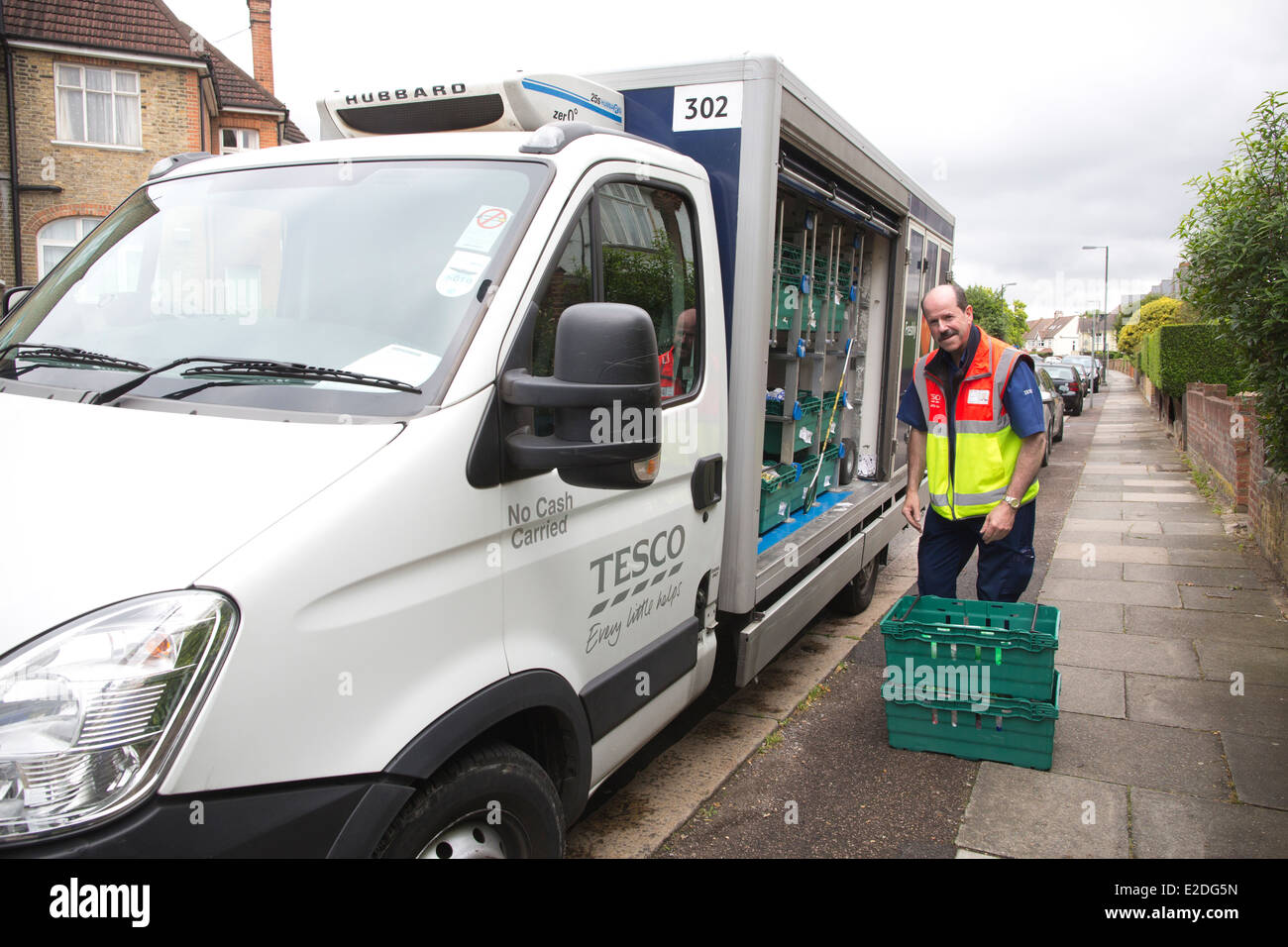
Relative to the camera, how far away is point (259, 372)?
2285 millimetres

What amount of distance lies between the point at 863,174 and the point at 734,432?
95.1 inches

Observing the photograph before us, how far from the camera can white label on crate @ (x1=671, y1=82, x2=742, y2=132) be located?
144 inches

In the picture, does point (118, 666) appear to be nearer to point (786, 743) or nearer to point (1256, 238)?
point (786, 743)

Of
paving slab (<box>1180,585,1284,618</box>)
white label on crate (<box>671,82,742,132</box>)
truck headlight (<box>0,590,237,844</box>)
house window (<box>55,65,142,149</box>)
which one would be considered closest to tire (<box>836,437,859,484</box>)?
paving slab (<box>1180,585,1284,618</box>)

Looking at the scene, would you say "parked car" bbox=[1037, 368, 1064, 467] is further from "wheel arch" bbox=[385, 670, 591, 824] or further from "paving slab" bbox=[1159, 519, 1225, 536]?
"wheel arch" bbox=[385, 670, 591, 824]

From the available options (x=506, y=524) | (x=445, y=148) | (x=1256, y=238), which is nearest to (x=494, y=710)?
(x=506, y=524)

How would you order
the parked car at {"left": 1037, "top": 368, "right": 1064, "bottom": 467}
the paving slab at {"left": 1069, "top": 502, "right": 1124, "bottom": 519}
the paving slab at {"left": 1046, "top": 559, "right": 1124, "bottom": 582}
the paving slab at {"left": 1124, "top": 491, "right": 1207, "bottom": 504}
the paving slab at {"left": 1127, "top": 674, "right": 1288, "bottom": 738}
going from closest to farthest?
1. the paving slab at {"left": 1127, "top": 674, "right": 1288, "bottom": 738}
2. the paving slab at {"left": 1046, "top": 559, "right": 1124, "bottom": 582}
3. the paving slab at {"left": 1069, "top": 502, "right": 1124, "bottom": 519}
4. the paving slab at {"left": 1124, "top": 491, "right": 1207, "bottom": 504}
5. the parked car at {"left": 1037, "top": 368, "right": 1064, "bottom": 467}

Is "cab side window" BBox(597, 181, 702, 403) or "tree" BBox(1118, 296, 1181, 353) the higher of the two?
"tree" BBox(1118, 296, 1181, 353)

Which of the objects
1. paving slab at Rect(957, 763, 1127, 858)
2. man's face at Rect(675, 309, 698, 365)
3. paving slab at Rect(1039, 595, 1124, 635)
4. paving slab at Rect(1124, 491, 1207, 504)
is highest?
man's face at Rect(675, 309, 698, 365)

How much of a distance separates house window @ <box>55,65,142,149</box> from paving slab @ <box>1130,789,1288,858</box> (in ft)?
80.5

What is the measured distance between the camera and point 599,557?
2.77 m

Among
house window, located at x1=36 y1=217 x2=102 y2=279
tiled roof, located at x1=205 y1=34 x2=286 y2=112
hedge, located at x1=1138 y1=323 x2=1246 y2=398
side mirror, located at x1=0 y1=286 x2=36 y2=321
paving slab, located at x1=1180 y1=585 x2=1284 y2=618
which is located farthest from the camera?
tiled roof, located at x1=205 y1=34 x2=286 y2=112

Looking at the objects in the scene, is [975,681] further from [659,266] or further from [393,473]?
[393,473]

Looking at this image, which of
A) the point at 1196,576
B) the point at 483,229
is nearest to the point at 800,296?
the point at 483,229
